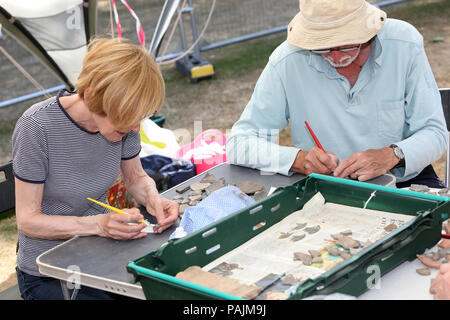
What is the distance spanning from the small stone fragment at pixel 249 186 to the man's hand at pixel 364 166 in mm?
284

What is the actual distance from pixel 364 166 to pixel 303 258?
2.13 ft

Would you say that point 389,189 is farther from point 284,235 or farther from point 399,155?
point 399,155

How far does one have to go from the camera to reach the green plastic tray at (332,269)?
1.47 meters

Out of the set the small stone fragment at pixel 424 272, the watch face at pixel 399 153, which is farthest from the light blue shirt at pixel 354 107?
the small stone fragment at pixel 424 272

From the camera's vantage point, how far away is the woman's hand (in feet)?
6.39

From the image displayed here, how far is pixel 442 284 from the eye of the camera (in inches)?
60.4

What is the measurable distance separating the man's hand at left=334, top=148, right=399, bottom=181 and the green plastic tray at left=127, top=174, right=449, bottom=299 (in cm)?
24

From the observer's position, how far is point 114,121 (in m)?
1.98

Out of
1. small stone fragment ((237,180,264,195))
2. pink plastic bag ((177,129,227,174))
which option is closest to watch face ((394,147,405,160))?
small stone fragment ((237,180,264,195))

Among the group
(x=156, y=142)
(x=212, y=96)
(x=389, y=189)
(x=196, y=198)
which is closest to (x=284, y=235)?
(x=389, y=189)

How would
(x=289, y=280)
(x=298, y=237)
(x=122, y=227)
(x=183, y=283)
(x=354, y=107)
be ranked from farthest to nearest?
(x=354, y=107) → (x=122, y=227) → (x=298, y=237) → (x=289, y=280) → (x=183, y=283)

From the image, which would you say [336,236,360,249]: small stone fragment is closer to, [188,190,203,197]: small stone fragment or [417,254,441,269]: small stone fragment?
[417,254,441,269]: small stone fragment

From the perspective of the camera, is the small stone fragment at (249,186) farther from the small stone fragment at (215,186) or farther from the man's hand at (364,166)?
the man's hand at (364,166)
